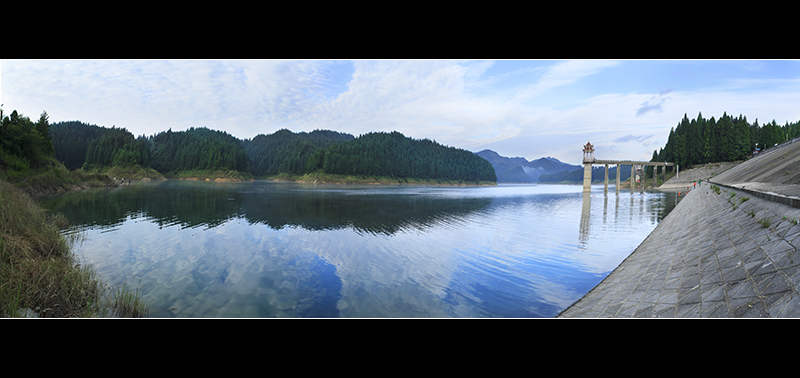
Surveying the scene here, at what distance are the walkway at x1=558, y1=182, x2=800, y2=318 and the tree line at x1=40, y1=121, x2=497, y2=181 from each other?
126 meters

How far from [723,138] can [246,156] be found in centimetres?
17236

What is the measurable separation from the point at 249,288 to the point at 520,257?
11.6m

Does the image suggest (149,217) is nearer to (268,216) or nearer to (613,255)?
(268,216)

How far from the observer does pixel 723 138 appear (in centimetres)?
7500

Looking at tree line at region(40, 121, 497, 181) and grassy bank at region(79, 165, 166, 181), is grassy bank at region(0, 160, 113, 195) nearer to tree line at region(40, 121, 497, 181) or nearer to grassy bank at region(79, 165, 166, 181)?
grassy bank at region(79, 165, 166, 181)

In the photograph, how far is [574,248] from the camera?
16.9 meters

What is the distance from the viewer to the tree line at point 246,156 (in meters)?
121

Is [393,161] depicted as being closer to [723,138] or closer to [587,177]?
[587,177]

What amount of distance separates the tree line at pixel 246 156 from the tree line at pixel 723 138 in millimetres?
94200

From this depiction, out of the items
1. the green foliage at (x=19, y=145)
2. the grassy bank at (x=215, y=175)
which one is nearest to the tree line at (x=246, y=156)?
the grassy bank at (x=215, y=175)

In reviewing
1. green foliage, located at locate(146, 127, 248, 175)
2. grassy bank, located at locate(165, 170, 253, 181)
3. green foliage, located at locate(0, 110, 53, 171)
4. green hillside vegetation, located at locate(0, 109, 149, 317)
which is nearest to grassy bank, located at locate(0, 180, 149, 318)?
green hillside vegetation, located at locate(0, 109, 149, 317)

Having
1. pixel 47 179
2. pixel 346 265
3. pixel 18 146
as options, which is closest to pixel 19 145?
pixel 18 146

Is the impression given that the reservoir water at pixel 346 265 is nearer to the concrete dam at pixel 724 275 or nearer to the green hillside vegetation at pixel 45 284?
the green hillside vegetation at pixel 45 284
